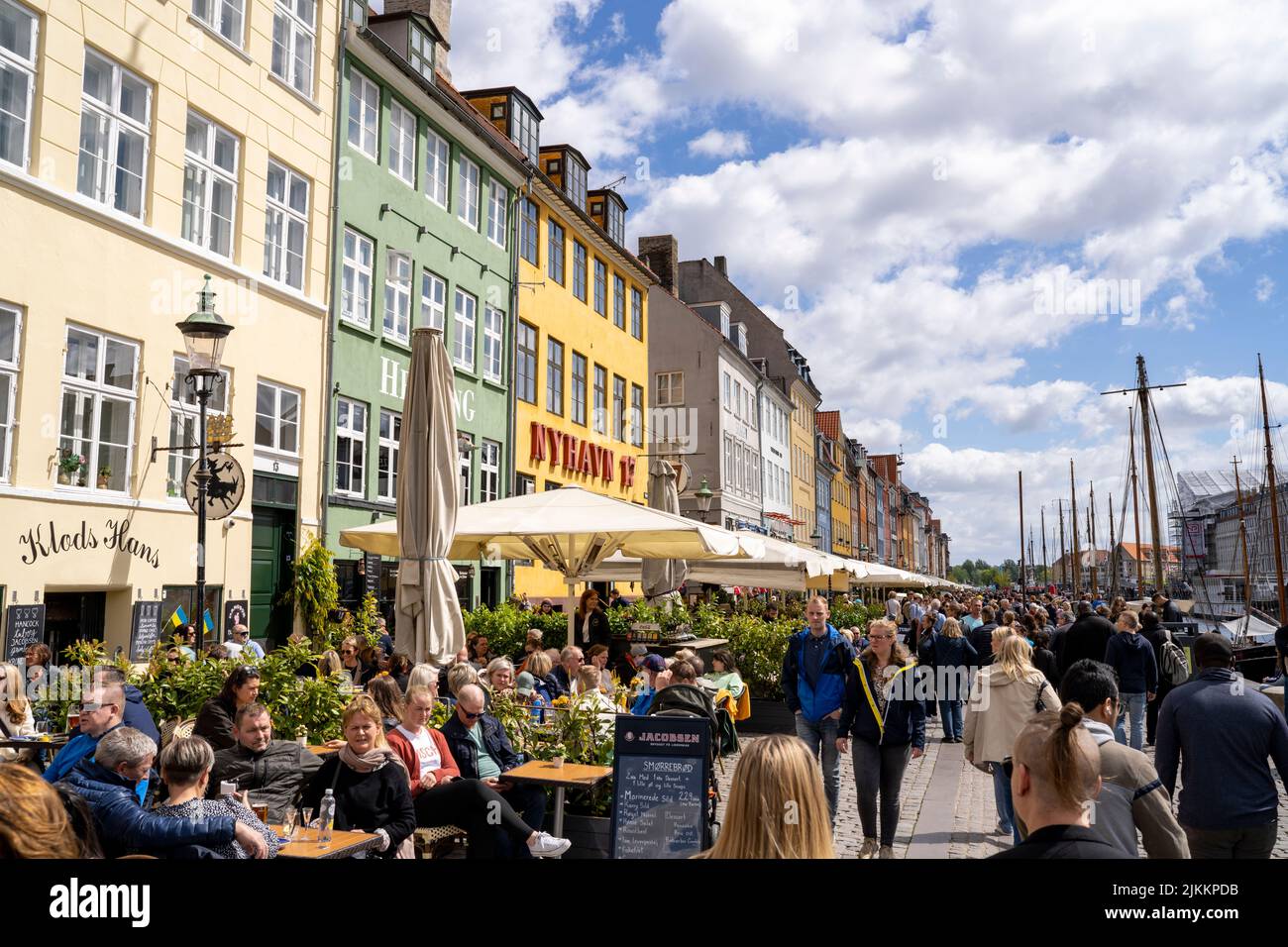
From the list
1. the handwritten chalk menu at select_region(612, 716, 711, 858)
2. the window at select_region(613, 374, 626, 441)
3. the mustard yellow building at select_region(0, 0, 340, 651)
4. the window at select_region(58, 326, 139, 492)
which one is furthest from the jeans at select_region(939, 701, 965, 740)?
the window at select_region(613, 374, 626, 441)

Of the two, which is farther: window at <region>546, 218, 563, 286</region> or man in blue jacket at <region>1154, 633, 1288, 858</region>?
window at <region>546, 218, 563, 286</region>

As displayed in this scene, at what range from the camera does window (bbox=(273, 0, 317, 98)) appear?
18.4 m

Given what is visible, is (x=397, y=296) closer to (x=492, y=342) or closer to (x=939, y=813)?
(x=492, y=342)

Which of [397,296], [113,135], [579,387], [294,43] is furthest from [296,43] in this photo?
[579,387]

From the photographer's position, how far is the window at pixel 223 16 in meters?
16.5

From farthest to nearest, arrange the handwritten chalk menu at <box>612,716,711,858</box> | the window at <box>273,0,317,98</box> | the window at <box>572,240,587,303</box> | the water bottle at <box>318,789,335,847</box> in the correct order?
the window at <box>572,240,587,303</box>, the window at <box>273,0,317,98</box>, the handwritten chalk menu at <box>612,716,711,858</box>, the water bottle at <box>318,789,335,847</box>

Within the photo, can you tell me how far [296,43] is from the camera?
19.0 meters

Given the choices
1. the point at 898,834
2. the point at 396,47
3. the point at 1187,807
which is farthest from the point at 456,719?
the point at 396,47

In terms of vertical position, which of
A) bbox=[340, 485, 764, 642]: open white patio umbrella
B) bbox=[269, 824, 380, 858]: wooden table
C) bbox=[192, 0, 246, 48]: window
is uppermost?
bbox=[192, 0, 246, 48]: window

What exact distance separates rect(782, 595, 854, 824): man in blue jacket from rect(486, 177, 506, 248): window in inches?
794

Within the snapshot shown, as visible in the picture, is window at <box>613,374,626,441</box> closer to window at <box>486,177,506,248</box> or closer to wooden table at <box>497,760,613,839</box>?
window at <box>486,177,506,248</box>

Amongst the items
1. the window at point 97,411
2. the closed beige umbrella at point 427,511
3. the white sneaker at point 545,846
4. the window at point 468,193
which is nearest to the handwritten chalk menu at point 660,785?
the white sneaker at point 545,846

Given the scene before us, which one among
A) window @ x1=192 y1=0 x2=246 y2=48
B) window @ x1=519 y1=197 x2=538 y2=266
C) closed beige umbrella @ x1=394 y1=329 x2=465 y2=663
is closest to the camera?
closed beige umbrella @ x1=394 y1=329 x2=465 y2=663
